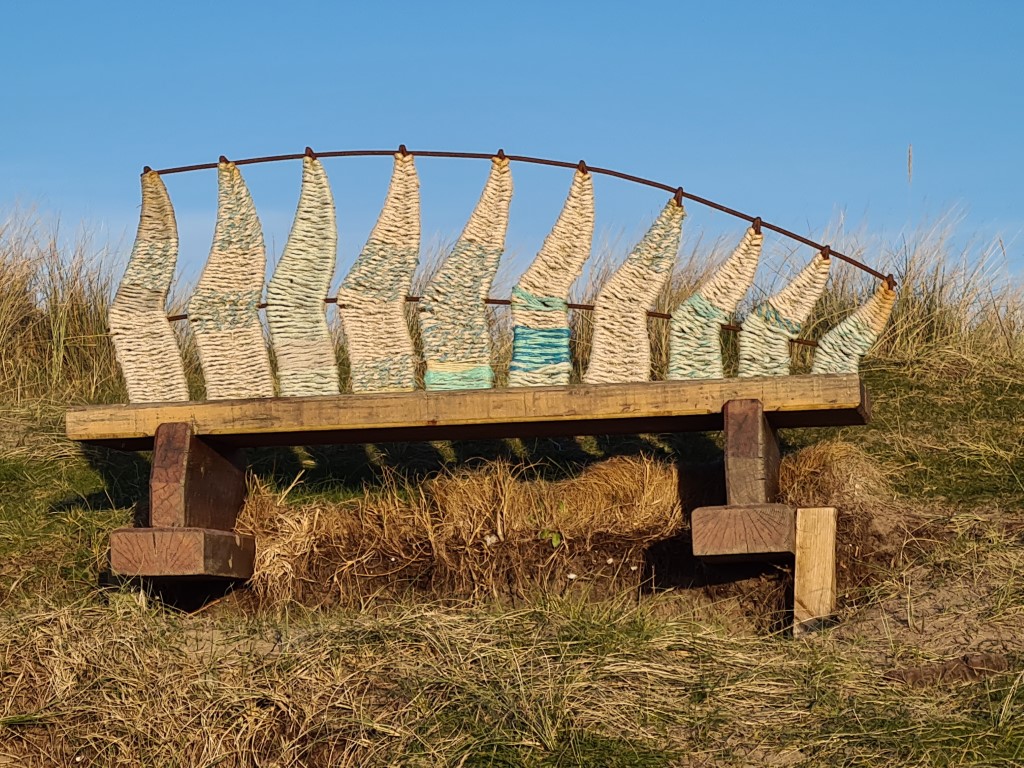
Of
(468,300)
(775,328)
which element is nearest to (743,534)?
(775,328)

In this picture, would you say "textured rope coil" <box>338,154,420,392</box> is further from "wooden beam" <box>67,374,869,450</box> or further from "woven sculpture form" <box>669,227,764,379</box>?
"woven sculpture form" <box>669,227,764,379</box>

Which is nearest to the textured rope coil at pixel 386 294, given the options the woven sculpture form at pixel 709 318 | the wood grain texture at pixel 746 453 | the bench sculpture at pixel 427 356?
the bench sculpture at pixel 427 356

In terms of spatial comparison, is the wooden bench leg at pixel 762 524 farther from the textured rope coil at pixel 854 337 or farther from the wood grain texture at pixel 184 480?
the wood grain texture at pixel 184 480

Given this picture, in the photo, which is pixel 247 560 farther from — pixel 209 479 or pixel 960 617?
pixel 960 617

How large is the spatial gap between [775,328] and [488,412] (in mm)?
1104

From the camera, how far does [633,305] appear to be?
5000 millimetres

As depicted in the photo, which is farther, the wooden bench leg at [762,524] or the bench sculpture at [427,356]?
the bench sculpture at [427,356]

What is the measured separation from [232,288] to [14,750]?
1.98 meters

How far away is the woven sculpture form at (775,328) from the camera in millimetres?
4945

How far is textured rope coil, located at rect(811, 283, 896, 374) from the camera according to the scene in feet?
16.0

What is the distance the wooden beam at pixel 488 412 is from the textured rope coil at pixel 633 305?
0.60 feet

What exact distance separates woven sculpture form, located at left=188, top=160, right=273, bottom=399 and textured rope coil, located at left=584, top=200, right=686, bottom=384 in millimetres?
1294

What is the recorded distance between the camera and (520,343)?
5.02 meters

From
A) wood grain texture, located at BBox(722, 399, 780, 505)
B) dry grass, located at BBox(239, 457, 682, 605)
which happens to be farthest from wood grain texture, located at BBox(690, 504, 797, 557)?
dry grass, located at BBox(239, 457, 682, 605)
